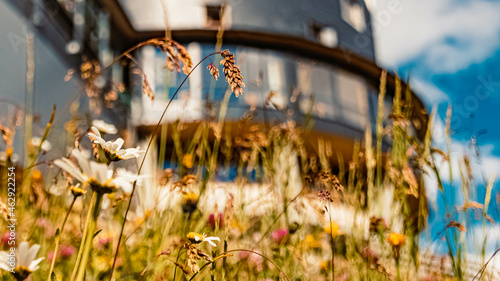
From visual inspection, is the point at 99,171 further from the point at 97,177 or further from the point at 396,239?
the point at 396,239

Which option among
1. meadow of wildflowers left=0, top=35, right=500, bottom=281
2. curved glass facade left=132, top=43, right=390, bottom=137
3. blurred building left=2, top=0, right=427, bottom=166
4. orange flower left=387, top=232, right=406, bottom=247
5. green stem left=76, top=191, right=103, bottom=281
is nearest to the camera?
green stem left=76, top=191, right=103, bottom=281

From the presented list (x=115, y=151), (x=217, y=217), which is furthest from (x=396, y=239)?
(x=115, y=151)

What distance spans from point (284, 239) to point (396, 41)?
553 mm

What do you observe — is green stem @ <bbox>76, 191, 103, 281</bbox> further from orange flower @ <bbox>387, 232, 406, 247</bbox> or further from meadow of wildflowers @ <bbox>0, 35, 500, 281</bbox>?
orange flower @ <bbox>387, 232, 406, 247</bbox>

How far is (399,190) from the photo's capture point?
804 mm

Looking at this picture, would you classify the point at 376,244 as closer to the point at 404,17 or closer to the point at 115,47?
the point at 404,17

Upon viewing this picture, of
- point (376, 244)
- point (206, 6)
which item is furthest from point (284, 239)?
point (206, 6)

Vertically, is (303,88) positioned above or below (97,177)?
above

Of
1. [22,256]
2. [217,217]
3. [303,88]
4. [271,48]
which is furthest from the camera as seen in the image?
[271,48]

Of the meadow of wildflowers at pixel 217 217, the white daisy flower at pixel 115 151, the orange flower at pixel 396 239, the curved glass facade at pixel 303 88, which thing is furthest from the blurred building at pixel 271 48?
the white daisy flower at pixel 115 151

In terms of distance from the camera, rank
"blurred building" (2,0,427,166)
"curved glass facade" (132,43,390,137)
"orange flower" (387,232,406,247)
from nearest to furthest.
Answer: "orange flower" (387,232,406,247)
"blurred building" (2,0,427,166)
"curved glass facade" (132,43,390,137)

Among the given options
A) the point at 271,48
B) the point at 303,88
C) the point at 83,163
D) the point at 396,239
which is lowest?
the point at 396,239

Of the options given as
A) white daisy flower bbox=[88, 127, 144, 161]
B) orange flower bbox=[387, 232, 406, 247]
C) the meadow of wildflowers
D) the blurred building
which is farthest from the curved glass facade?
white daisy flower bbox=[88, 127, 144, 161]

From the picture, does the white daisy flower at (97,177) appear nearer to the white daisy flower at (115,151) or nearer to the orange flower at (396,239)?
the white daisy flower at (115,151)
